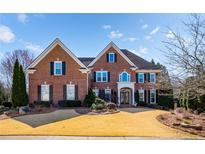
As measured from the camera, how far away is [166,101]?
10.8 metres

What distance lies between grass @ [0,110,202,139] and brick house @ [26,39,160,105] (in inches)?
44.3

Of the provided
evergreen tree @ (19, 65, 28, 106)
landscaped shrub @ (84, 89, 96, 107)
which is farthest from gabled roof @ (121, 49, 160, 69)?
evergreen tree @ (19, 65, 28, 106)

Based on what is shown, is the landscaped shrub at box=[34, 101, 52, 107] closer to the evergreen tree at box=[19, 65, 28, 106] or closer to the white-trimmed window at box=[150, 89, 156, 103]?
the evergreen tree at box=[19, 65, 28, 106]

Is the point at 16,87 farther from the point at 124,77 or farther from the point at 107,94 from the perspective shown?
the point at 124,77

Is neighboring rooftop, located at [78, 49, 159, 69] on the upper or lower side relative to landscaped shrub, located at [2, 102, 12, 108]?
upper

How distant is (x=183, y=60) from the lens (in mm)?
9844

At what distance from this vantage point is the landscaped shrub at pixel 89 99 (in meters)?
11.8

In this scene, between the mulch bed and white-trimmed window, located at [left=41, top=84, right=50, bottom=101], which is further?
white-trimmed window, located at [left=41, top=84, right=50, bottom=101]

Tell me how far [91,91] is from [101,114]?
181cm

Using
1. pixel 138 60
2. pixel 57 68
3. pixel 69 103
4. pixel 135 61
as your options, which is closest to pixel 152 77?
pixel 138 60

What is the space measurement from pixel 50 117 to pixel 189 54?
4.87 metres

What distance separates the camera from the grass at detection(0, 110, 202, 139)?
31.5 feet

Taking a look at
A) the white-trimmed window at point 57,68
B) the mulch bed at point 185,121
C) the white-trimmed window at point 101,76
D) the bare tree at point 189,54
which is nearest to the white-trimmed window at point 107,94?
the white-trimmed window at point 101,76
